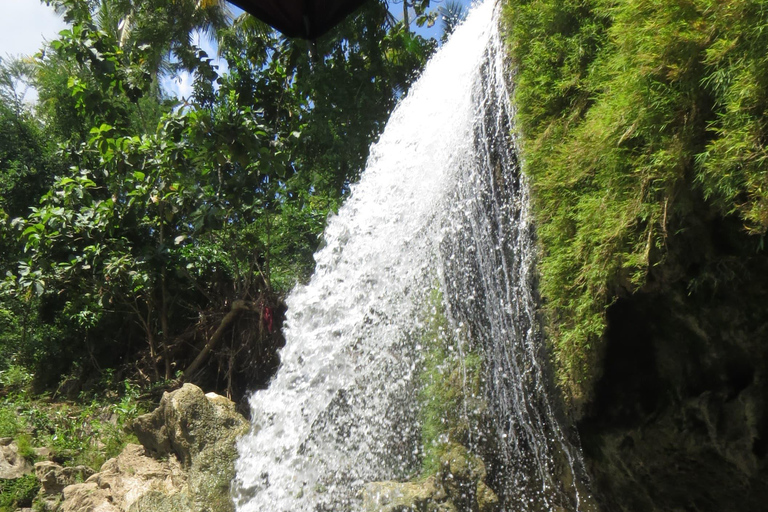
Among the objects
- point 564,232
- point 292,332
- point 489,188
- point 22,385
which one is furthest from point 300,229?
point 564,232

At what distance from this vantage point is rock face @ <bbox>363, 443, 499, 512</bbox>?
13.5 feet

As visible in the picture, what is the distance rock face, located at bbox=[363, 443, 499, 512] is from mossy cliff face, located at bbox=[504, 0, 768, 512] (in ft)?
3.51

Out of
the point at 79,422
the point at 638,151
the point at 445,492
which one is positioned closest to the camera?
the point at 638,151

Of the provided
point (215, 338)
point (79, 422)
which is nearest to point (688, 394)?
point (215, 338)

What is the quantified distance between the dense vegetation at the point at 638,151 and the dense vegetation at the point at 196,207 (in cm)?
499

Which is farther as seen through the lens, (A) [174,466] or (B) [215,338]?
(B) [215,338]

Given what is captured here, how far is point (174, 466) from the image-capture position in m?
6.04

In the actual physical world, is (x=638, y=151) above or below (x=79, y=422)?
above

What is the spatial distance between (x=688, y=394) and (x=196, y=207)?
23.9 feet

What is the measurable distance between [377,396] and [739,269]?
2849 millimetres

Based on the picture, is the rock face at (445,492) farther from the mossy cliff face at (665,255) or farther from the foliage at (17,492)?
the foliage at (17,492)

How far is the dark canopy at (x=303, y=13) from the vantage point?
1916mm

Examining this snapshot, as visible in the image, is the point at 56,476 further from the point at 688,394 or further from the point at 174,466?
the point at 688,394

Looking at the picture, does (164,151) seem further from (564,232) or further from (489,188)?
(564,232)
